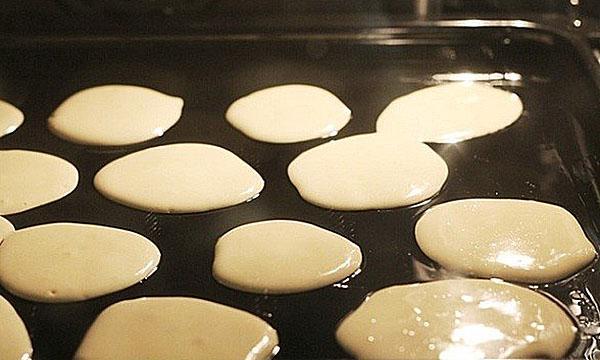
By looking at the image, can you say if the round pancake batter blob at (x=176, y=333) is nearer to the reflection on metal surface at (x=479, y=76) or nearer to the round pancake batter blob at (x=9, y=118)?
the round pancake batter blob at (x=9, y=118)

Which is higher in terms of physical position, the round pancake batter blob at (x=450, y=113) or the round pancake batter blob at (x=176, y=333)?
the round pancake batter blob at (x=450, y=113)

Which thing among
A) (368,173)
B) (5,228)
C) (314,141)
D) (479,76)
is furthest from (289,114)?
(5,228)

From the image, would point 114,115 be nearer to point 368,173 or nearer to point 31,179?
point 31,179

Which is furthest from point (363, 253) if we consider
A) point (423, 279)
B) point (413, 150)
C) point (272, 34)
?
point (272, 34)

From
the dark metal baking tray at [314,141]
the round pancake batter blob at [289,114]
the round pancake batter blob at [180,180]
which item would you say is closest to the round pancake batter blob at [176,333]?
the dark metal baking tray at [314,141]

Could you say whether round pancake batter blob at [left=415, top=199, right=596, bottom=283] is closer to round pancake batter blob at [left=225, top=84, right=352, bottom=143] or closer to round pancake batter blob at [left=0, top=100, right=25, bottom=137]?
round pancake batter blob at [left=225, top=84, right=352, bottom=143]

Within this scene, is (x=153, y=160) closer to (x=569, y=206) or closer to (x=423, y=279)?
(x=423, y=279)
